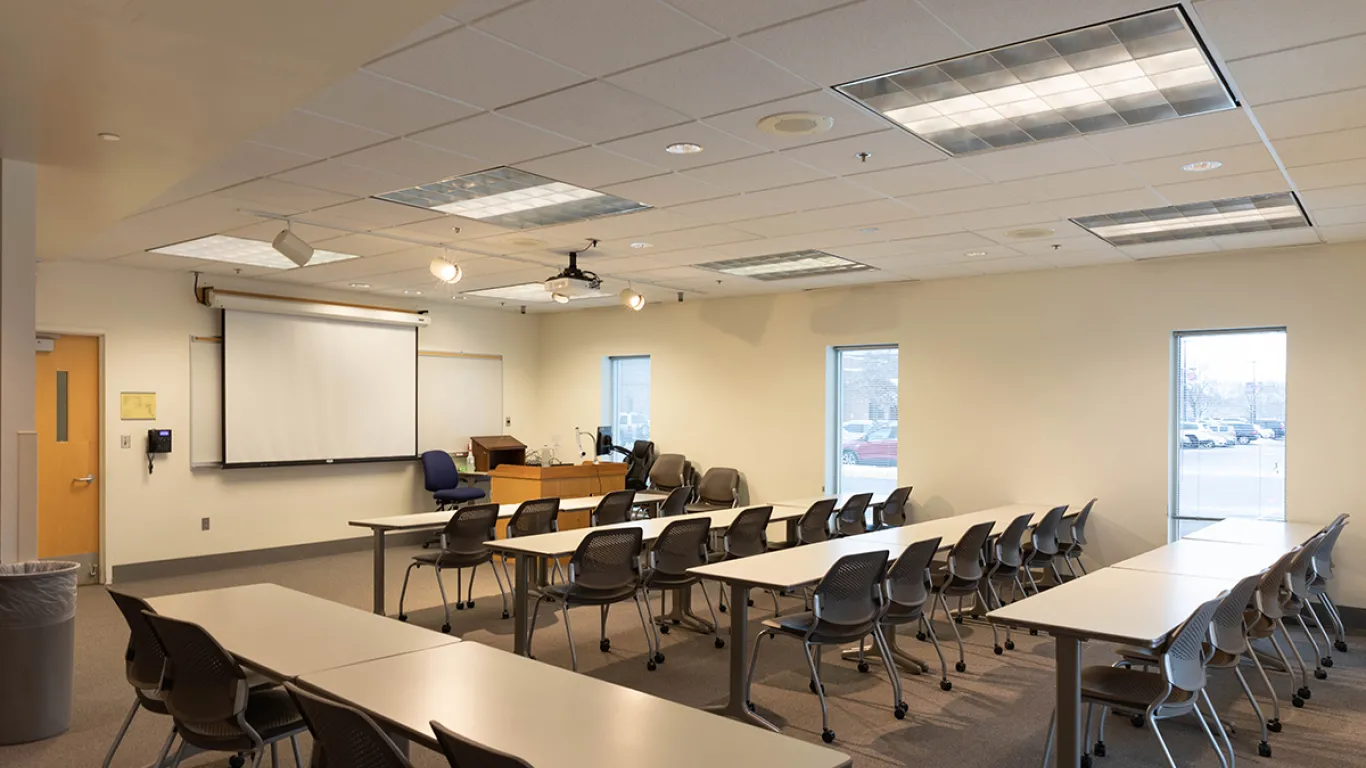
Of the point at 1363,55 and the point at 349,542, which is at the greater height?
the point at 1363,55

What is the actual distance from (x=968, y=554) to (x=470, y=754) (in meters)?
4.47

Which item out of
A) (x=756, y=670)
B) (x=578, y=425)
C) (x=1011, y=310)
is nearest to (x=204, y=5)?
(x=756, y=670)

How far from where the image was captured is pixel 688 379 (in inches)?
427

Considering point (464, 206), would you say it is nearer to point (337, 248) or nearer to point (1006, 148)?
point (337, 248)

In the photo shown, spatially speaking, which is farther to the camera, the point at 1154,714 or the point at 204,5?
the point at 1154,714

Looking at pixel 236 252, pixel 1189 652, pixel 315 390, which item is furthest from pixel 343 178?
pixel 315 390

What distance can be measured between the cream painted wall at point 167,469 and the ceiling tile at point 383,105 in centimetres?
562

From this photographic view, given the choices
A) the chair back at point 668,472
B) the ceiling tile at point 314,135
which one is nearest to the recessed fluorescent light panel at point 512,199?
the ceiling tile at point 314,135

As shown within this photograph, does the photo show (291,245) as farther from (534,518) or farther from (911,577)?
(911,577)

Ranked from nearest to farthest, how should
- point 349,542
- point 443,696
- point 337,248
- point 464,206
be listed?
point 443,696, point 464,206, point 337,248, point 349,542

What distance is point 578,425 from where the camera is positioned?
38.8 feet

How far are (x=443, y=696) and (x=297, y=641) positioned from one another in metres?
0.94

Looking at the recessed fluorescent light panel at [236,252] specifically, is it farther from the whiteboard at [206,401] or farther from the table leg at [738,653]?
the table leg at [738,653]

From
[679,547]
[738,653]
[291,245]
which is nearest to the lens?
[738,653]
